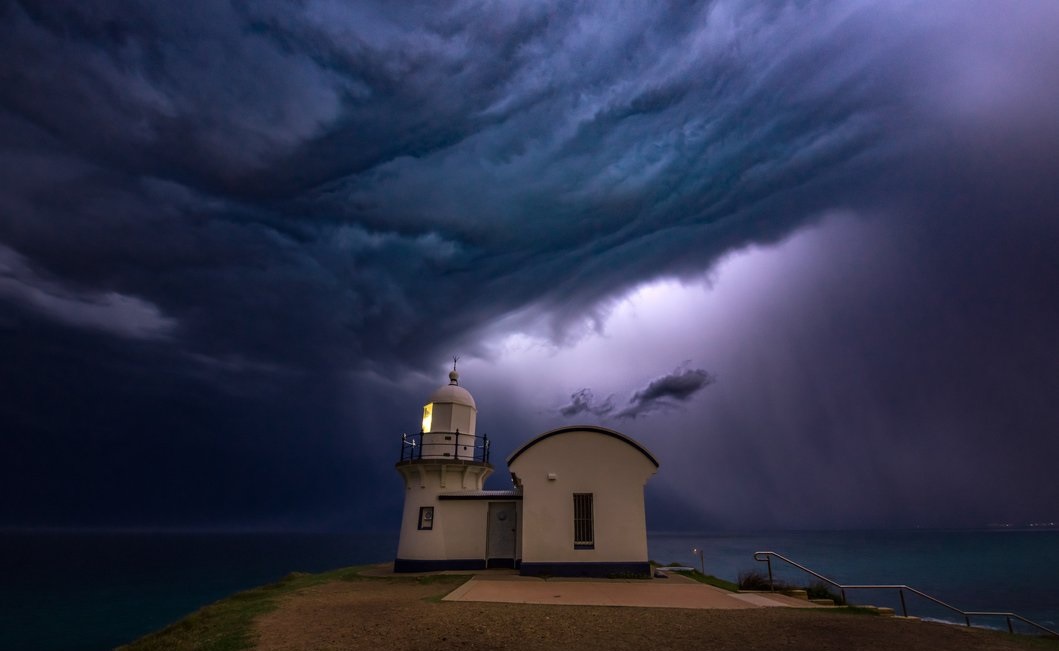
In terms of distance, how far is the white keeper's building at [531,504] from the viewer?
19.3 meters

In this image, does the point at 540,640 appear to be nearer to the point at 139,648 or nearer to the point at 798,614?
the point at 798,614

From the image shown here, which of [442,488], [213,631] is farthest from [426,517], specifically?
[213,631]

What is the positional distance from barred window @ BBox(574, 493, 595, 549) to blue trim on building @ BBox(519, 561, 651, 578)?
722 millimetres

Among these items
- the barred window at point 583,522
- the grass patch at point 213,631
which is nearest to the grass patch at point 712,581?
→ the barred window at point 583,522

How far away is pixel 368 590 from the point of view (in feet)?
A: 54.7

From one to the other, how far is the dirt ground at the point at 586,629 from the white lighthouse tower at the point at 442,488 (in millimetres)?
8129

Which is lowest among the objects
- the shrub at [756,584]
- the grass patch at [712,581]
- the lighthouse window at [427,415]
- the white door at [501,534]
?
the grass patch at [712,581]

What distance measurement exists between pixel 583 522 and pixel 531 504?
210 cm

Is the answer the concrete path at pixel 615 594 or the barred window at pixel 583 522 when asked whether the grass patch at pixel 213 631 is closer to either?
the concrete path at pixel 615 594

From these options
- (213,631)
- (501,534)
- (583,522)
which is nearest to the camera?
(213,631)

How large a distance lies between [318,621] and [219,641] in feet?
6.60

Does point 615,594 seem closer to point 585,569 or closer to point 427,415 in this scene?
point 585,569

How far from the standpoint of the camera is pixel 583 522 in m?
19.6

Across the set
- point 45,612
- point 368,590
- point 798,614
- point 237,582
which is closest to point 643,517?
point 798,614
